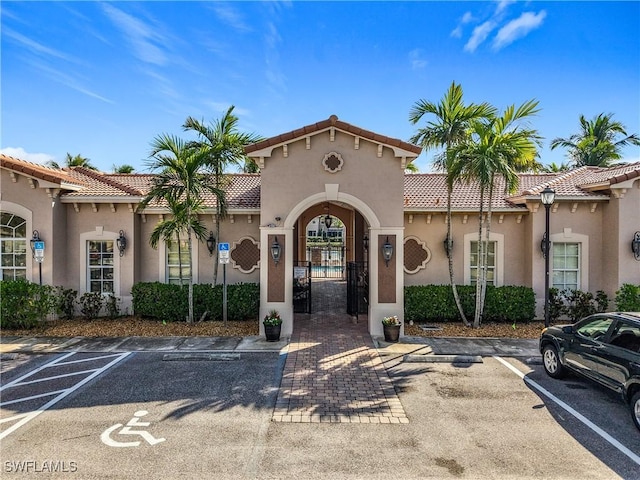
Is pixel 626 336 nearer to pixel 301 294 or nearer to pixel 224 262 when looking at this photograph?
pixel 224 262

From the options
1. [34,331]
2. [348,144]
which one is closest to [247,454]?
[348,144]

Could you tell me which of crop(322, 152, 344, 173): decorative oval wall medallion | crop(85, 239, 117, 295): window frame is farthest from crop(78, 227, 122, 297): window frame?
crop(322, 152, 344, 173): decorative oval wall medallion

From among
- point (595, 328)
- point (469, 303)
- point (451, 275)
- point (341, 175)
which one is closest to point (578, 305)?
point (469, 303)

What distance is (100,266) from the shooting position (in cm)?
1340

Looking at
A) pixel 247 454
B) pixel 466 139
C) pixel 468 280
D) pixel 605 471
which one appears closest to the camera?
pixel 605 471

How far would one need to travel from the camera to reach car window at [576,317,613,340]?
718 centimetres

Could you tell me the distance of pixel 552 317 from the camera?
1272 centimetres

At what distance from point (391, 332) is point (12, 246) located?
41.3ft

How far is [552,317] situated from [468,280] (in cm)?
285

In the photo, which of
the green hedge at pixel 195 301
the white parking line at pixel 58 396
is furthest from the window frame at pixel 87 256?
the white parking line at pixel 58 396

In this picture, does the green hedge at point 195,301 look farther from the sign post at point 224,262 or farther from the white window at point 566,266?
the white window at point 566,266

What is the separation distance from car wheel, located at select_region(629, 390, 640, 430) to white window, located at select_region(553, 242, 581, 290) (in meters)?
7.96

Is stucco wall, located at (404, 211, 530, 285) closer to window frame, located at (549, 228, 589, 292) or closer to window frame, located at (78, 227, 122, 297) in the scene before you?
window frame, located at (549, 228, 589, 292)

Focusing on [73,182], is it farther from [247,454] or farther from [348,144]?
[247,454]
